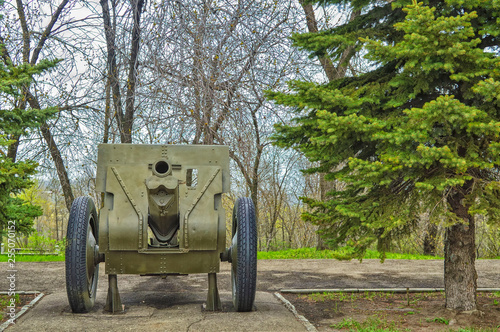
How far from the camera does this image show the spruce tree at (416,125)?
4.64 meters

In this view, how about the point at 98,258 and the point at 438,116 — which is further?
the point at 98,258

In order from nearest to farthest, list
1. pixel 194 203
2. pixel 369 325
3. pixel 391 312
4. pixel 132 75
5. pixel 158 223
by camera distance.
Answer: pixel 369 325, pixel 194 203, pixel 158 223, pixel 391 312, pixel 132 75

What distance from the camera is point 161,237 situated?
5.88 meters

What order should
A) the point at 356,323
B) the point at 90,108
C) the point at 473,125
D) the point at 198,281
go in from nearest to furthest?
the point at 473,125, the point at 356,323, the point at 198,281, the point at 90,108

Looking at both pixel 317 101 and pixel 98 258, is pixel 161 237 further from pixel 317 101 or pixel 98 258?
pixel 317 101

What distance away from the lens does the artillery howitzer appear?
→ 5.32 meters

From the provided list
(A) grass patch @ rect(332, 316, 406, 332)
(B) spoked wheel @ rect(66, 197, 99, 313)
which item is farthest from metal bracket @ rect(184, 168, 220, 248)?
(A) grass patch @ rect(332, 316, 406, 332)

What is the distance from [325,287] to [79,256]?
163 inches

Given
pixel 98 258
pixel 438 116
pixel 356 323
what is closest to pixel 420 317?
pixel 356 323

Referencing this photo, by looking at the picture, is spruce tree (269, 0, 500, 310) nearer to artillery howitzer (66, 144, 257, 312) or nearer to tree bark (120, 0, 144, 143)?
artillery howitzer (66, 144, 257, 312)

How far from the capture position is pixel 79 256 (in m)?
5.18

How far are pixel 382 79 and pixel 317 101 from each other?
Result: 1.02 meters

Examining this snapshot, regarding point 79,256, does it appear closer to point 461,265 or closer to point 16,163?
point 16,163

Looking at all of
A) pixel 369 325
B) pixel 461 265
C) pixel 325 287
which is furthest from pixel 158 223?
pixel 461 265
